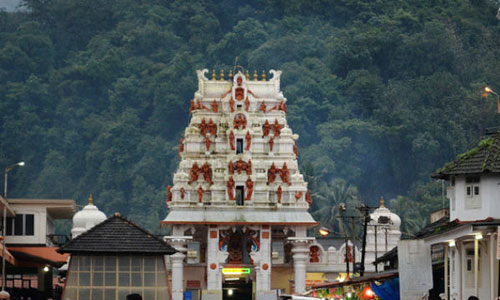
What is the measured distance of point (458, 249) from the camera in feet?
195

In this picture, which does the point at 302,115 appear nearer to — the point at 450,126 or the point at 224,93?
the point at 450,126

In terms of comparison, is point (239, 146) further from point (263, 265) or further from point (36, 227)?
point (36, 227)

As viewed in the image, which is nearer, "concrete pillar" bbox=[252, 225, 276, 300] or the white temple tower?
"concrete pillar" bbox=[252, 225, 276, 300]

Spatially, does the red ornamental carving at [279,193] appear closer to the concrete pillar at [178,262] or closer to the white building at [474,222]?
the concrete pillar at [178,262]

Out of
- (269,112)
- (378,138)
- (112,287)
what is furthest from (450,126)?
(112,287)

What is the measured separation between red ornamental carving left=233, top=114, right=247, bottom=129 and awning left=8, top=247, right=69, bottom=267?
15.2 m

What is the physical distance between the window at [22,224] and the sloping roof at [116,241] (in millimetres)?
35367

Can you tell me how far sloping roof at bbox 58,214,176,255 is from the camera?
6544cm

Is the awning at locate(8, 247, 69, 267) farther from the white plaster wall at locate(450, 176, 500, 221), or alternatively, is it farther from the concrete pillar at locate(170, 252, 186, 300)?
the white plaster wall at locate(450, 176, 500, 221)

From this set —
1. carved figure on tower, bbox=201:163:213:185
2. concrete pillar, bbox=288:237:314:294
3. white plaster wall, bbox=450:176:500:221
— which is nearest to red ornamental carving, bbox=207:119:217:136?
carved figure on tower, bbox=201:163:213:185

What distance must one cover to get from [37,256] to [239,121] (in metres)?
19.8

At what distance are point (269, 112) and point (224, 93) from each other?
10.8ft

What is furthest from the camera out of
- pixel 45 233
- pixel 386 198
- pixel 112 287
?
pixel 386 198

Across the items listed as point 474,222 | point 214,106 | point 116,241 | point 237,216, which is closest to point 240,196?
point 237,216
